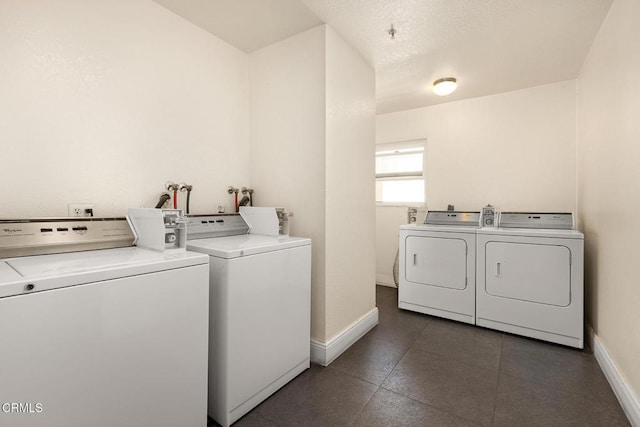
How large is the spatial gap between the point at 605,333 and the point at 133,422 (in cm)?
286

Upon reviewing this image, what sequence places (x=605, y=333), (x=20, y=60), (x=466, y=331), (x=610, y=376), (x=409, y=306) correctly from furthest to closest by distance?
(x=409, y=306)
(x=466, y=331)
(x=605, y=333)
(x=610, y=376)
(x=20, y=60)

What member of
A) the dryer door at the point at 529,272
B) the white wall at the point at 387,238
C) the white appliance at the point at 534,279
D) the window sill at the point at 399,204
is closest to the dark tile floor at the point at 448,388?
the white appliance at the point at 534,279

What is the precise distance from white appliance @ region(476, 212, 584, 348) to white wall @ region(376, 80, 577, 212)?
57 cm

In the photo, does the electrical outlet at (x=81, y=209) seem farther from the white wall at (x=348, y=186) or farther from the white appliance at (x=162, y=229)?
the white wall at (x=348, y=186)

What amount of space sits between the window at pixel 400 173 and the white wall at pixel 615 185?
172cm

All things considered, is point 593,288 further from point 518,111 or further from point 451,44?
point 451,44

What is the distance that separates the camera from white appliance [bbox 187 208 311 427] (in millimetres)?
1472

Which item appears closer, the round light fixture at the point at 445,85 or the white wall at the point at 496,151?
the round light fixture at the point at 445,85

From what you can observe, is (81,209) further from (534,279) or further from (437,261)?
(534,279)

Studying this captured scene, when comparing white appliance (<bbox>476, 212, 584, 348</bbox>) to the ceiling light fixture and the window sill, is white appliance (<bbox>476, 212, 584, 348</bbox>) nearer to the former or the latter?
the window sill

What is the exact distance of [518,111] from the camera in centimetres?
325

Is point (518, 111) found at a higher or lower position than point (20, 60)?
higher

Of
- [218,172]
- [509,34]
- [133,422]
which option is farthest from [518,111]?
[133,422]

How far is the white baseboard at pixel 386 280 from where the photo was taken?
4039 mm
